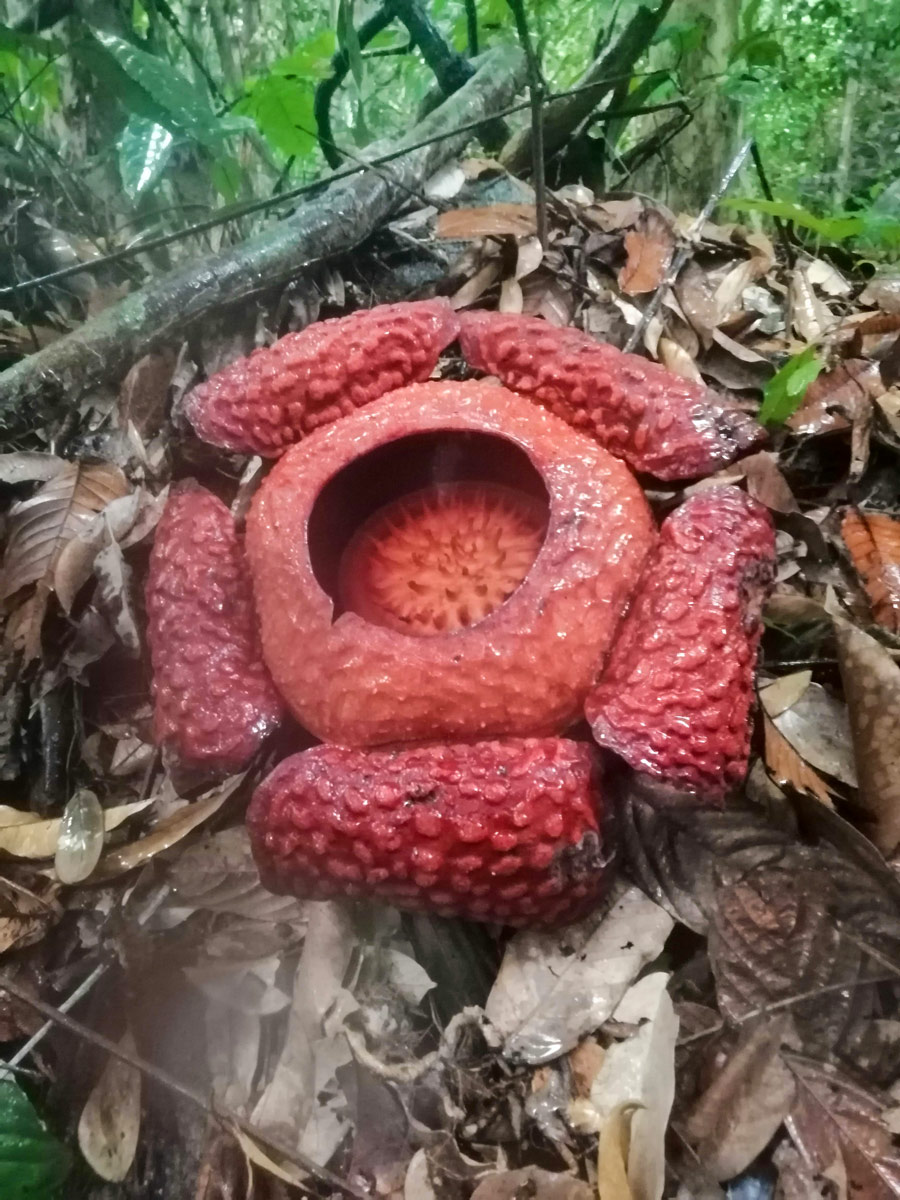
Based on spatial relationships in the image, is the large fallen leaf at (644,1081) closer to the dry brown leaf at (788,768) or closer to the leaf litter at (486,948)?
the leaf litter at (486,948)

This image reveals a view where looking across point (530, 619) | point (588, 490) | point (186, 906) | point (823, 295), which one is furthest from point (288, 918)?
point (823, 295)

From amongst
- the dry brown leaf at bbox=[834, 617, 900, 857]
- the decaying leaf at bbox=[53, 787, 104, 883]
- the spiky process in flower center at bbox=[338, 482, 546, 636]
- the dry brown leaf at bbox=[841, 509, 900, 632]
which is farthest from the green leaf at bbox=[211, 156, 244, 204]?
the dry brown leaf at bbox=[834, 617, 900, 857]

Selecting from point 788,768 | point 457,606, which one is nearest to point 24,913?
point 457,606

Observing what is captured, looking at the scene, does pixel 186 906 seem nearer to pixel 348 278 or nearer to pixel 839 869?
pixel 839 869

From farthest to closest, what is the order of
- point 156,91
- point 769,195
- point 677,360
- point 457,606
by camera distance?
point 769,195 → point 677,360 → point 156,91 → point 457,606

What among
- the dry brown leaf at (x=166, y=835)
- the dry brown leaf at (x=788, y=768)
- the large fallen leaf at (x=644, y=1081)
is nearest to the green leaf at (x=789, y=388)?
the dry brown leaf at (x=788, y=768)

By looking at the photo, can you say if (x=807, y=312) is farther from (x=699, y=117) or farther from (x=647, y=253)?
(x=699, y=117)

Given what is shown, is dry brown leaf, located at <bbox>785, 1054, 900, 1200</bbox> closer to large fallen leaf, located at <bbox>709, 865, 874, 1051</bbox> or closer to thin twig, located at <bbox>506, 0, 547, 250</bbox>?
large fallen leaf, located at <bbox>709, 865, 874, 1051</bbox>
